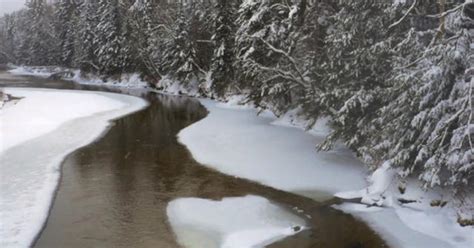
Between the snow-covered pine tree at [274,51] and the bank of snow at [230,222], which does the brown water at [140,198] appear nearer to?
the bank of snow at [230,222]

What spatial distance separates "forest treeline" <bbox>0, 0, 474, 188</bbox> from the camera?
427 inches

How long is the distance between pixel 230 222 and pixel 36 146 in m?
10.7

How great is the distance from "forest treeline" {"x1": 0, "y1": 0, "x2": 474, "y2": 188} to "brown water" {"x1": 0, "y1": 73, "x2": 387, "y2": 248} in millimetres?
2668

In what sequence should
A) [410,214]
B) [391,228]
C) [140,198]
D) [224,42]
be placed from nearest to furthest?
[391,228] → [410,214] → [140,198] → [224,42]

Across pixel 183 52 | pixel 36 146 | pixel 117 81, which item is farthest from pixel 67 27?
pixel 36 146

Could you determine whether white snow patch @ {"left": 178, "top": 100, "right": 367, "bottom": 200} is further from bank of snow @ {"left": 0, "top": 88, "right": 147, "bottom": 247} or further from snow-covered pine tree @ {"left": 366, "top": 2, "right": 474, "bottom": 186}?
bank of snow @ {"left": 0, "top": 88, "right": 147, "bottom": 247}

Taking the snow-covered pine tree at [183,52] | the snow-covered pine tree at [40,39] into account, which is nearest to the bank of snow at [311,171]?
the snow-covered pine tree at [183,52]

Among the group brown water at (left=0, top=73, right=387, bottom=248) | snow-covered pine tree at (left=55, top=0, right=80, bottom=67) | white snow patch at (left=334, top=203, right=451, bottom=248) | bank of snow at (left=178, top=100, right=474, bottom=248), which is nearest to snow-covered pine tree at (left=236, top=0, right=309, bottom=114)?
bank of snow at (left=178, top=100, right=474, bottom=248)

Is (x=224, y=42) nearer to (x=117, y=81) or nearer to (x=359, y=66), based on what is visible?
(x=359, y=66)

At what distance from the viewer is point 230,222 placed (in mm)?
11148

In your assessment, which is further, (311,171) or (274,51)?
(274,51)

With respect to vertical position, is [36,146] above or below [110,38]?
below

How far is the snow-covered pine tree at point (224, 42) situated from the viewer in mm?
37719

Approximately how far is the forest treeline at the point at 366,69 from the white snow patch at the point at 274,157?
90 centimetres
